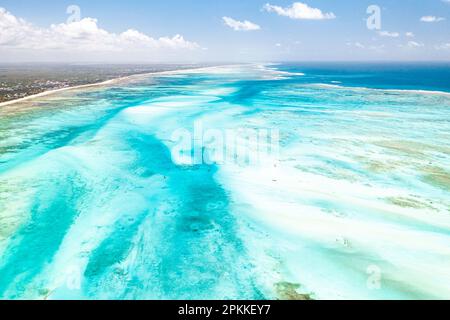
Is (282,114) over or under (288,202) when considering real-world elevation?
over

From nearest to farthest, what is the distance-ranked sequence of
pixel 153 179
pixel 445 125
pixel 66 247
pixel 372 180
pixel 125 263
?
pixel 125 263
pixel 66 247
pixel 372 180
pixel 153 179
pixel 445 125

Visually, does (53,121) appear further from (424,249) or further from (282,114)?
(424,249)

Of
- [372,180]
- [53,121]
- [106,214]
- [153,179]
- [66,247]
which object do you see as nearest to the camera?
[66,247]

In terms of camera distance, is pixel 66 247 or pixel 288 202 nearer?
pixel 66 247
